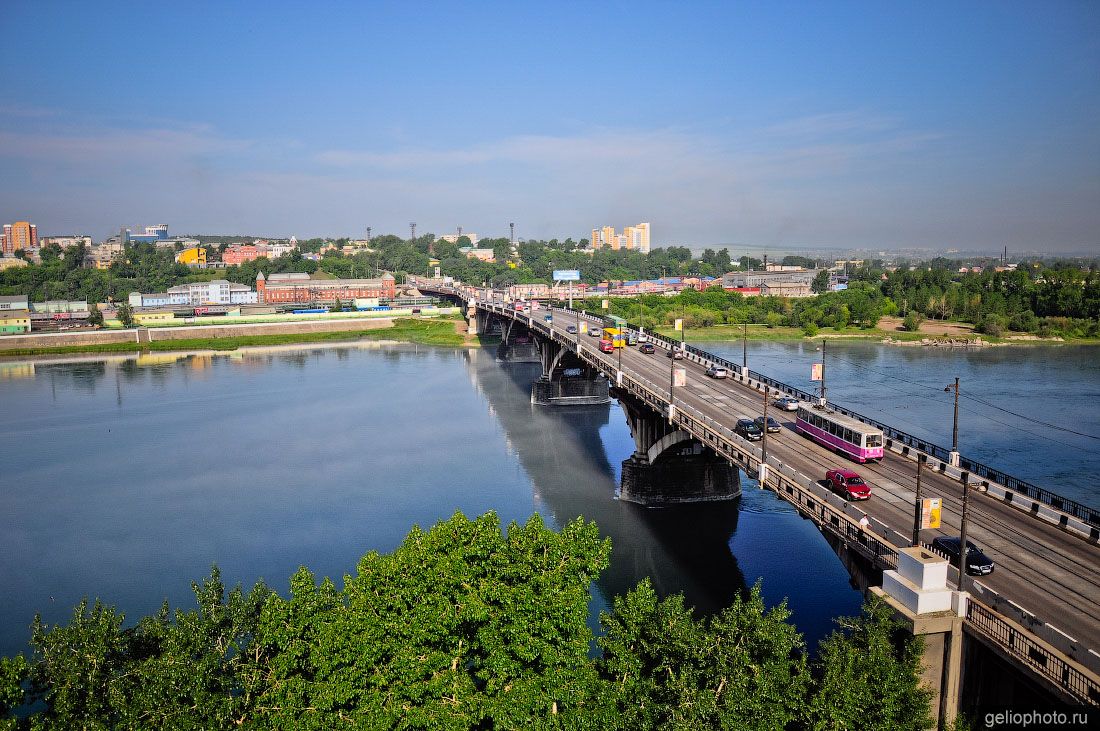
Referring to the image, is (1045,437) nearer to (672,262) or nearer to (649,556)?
(649,556)

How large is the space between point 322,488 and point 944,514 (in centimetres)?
2458

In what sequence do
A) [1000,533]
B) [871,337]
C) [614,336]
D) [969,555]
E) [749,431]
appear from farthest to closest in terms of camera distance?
[871,337], [614,336], [749,431], [1000,533], [969,555]

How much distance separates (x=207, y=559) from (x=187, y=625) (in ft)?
45.0

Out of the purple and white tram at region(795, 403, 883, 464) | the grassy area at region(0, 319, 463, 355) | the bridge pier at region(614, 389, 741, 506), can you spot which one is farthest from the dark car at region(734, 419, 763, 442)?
the grassy area at region(0, 319, 463, 355)

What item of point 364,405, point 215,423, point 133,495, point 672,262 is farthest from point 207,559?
point 672,262

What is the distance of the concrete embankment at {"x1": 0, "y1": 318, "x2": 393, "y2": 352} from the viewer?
82.4m

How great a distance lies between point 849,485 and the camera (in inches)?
718

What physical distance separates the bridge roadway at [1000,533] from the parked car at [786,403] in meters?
0.34

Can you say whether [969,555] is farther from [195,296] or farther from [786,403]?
[195,296]

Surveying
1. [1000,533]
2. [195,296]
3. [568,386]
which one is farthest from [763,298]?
[1000,533]

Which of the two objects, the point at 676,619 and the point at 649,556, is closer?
the point at 676,619

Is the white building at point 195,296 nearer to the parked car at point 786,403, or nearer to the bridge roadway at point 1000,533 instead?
the parked car at point 786,403

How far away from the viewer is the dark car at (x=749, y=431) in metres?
24.1

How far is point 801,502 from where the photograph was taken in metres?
17.5
